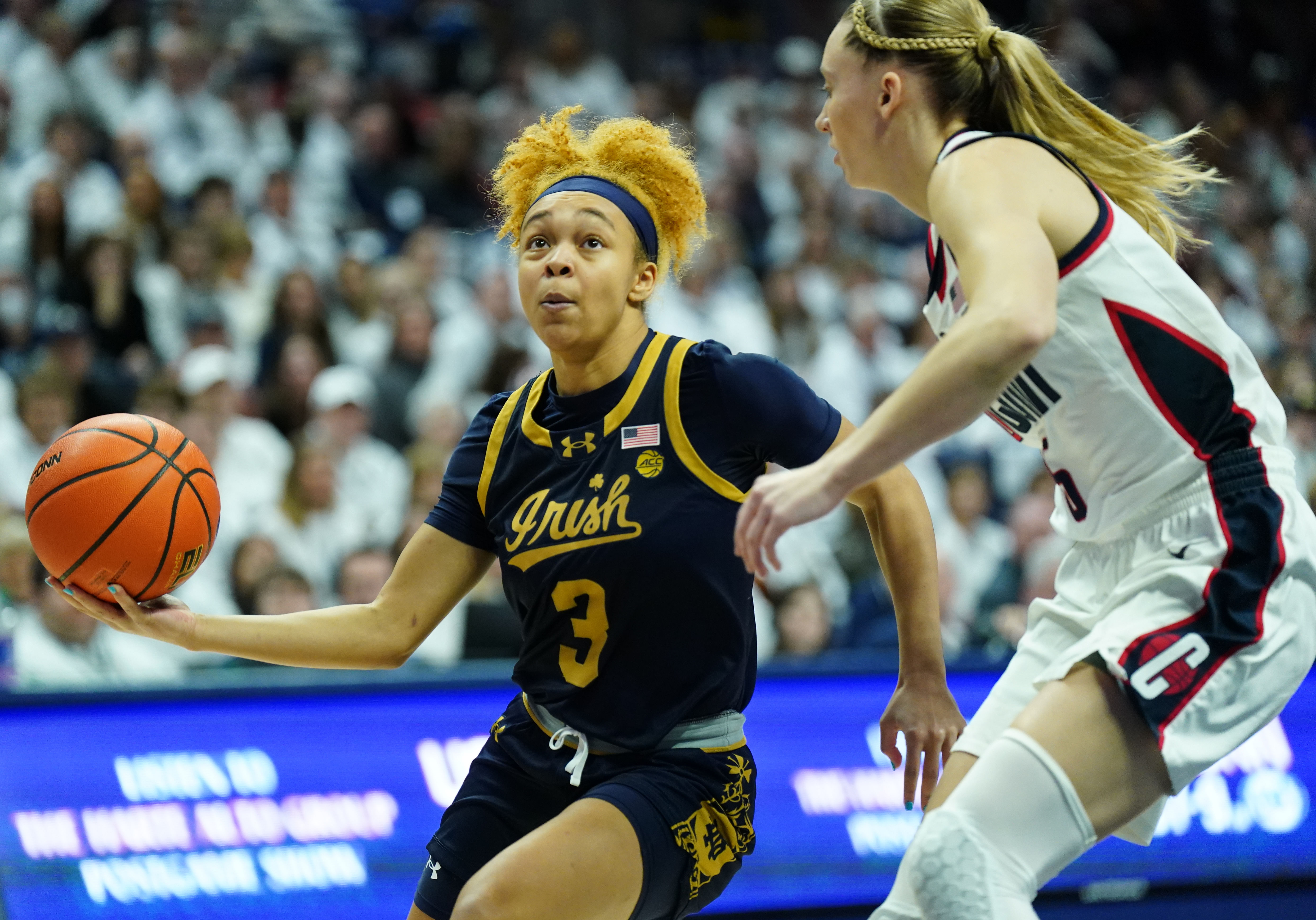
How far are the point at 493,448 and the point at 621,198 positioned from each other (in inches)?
24.7

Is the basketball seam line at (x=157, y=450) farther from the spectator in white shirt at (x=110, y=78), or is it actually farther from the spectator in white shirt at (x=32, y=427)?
the spectator in white shirt at (x=110, y=78)

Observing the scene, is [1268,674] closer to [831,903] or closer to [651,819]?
[651,819]

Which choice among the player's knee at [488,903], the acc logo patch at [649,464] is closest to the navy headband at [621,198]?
the acc logo patch at [649,464]

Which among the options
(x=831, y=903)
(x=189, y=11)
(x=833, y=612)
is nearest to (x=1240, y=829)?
(x=831, y=903)

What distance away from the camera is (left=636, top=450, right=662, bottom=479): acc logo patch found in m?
2.81

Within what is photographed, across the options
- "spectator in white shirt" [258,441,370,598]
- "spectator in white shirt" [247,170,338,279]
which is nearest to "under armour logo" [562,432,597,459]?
"spectator in white shirt" [258,441,370,598]

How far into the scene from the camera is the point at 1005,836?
2113 millimetres

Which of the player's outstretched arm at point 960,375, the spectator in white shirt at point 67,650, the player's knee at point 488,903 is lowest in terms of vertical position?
the player's knee at point 488,903

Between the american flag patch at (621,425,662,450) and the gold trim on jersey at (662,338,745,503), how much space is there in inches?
1.2

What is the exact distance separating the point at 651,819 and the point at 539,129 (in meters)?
1.62

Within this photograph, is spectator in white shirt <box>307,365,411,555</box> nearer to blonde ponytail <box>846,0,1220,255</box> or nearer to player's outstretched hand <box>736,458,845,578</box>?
blonde ponytail <box>846,0,1220,255</box>

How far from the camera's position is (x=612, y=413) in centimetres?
290

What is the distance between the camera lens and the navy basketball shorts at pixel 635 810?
264 centimetres

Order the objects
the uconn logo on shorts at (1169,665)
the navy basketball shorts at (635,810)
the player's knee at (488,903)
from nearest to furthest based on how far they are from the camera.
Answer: the uconn logo on shorts at (1169,665) < the player's knee at (488,903) < the navy basketball shorts at (635,810)
